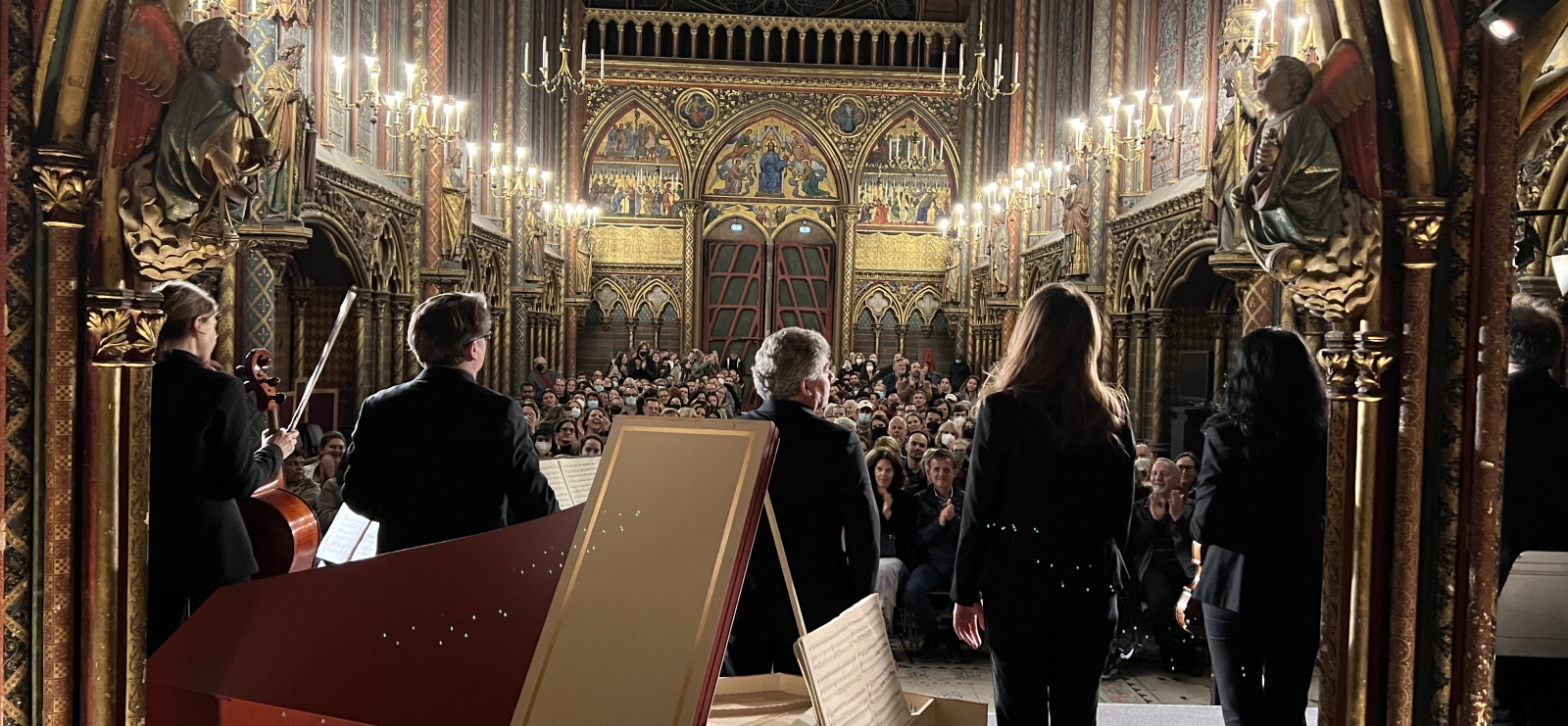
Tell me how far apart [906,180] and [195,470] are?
975 inches

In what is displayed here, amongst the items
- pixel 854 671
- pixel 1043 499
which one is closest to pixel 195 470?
pixel 854 671

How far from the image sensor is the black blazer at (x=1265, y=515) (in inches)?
118

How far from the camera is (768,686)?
2227 mm

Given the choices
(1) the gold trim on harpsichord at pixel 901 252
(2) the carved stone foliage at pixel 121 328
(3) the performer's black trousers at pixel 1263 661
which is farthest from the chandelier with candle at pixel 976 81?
(2) the carved stone foliage at pixel 121 328

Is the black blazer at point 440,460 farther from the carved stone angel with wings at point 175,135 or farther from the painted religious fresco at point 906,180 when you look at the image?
the painted religious fresco at point 906,180

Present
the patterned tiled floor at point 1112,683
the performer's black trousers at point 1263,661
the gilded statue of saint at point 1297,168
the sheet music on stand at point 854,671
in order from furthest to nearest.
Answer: the patterned tiled floor at point 1112,683
the performer's black trousers at point 1263,661
the gilded statue of saint at point 1297,168
the sheet music on stand at point 854,671

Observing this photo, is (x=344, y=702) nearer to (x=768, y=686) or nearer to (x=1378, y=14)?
(x=768, y=686)

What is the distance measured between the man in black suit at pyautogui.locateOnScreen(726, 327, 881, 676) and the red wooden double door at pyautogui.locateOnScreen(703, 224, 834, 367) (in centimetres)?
2380

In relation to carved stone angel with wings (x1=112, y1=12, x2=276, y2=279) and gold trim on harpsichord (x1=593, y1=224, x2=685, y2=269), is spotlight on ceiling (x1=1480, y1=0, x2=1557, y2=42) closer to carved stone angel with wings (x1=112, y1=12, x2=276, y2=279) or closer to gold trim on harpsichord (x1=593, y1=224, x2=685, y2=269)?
carved stone angel with wings (x1=112, y1=12, x2=276, y2=279)

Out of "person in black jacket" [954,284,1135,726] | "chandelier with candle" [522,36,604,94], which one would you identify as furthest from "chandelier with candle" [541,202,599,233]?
"person in black jacket" [954,284,1135,726]

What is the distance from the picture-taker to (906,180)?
26.8 meters

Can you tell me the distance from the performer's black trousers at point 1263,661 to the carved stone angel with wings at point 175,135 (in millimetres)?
2824

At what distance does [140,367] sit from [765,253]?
80.1ft

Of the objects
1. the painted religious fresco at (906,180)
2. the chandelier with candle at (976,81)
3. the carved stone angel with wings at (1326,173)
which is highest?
the chandelier with candle at (976,81)
